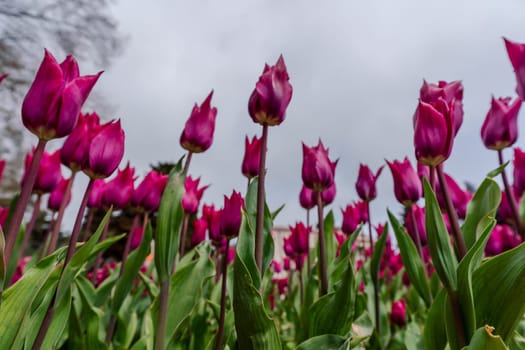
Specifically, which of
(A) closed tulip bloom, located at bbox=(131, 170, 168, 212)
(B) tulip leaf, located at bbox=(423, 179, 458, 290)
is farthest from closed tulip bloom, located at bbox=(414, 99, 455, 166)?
(A) closed tulip bloom, located at bbox=(131, 170, 168, 212)

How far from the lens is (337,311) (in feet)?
3.35

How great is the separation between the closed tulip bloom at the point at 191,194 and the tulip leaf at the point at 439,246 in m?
1.14

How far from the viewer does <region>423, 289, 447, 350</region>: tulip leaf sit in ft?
3.43

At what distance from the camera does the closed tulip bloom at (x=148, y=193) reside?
1.67 metres

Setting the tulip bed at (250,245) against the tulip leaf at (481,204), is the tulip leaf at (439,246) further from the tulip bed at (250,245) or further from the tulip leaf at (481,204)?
the tulip leaf at (481,204)

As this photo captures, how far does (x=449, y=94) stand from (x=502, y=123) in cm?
48

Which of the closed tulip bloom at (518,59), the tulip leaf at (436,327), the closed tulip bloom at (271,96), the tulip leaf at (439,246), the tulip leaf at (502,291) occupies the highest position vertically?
the closed tulip bloom at (518,59)

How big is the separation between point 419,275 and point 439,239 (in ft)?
1.73

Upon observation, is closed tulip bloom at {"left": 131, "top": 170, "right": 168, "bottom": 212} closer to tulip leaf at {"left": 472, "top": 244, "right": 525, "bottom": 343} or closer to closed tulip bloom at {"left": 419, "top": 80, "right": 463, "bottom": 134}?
closed tulip bloom at {"left": 419, "top": 80, "right": 463, "bottom": 134}

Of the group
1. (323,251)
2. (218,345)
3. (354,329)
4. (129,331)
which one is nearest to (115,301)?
(129,331)

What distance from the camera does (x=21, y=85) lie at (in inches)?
402

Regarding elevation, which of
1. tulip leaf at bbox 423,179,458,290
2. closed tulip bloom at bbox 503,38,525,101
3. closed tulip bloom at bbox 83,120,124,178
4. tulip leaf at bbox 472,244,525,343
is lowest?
tulip leaf at bbox 472,244,525,343

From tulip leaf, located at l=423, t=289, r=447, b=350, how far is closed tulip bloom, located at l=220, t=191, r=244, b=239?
590mm

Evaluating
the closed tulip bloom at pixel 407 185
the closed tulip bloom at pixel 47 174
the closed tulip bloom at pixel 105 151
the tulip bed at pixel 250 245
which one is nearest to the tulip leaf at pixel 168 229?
the tulip bed at pixel 250 245
